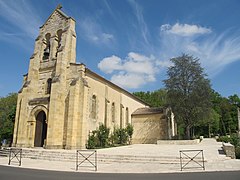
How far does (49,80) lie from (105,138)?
9.57 metres

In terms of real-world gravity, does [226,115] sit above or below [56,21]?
below

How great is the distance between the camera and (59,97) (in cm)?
2056

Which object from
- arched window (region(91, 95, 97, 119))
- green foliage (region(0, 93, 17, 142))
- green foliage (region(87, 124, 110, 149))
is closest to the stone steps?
green foliage (region(87, 124, 110, 149))

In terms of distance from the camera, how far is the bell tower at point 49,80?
20.0 metres

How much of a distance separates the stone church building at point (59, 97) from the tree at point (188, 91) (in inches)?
338

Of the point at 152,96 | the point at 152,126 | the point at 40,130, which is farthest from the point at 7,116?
the point at 152,96

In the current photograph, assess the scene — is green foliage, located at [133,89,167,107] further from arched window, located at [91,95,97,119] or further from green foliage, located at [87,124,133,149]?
arched window, located at [91,95,97,119]

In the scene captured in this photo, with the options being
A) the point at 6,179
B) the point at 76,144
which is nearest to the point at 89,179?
the point at 6,179

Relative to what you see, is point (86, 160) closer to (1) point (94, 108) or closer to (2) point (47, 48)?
(1) point (94, 108)

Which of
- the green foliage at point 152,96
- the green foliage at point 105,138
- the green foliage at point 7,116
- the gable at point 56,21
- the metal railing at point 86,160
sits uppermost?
the gable at point 56,21

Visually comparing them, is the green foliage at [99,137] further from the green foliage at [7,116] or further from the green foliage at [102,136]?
the green foliage at [7,116]

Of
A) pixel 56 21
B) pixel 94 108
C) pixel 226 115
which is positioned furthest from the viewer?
pixel 226 115

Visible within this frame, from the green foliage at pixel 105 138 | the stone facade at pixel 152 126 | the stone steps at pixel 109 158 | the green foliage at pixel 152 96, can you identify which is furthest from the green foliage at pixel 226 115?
the stone steps at pixel 109 158

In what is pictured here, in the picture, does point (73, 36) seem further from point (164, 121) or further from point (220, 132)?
point (220, 132)
